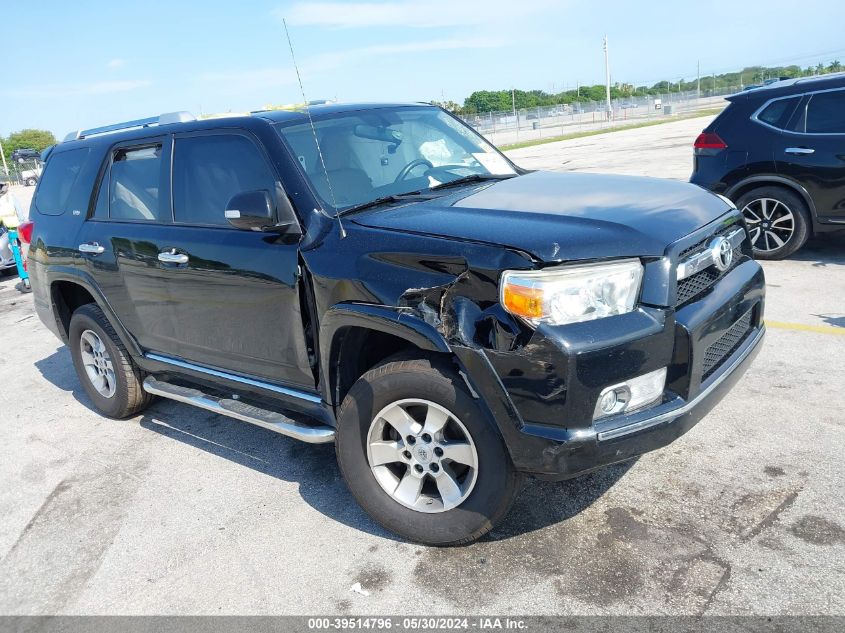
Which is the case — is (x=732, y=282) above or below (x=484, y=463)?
above

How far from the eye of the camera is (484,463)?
9.50 feet

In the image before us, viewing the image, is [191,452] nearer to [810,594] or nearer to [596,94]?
[810,594]

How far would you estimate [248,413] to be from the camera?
382cm

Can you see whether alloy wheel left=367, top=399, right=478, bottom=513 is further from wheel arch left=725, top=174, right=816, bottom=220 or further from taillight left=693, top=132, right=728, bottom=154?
taillight left=693, top=132, right=728, bottom=154

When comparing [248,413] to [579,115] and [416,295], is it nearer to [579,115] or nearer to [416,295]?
[416,295]

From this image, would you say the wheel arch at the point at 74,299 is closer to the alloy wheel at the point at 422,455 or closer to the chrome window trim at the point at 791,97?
the alloy wheel at the point at 422,455

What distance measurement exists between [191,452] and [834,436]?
3737 mm

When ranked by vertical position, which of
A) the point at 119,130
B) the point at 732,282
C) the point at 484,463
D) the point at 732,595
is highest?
the point at 119,130

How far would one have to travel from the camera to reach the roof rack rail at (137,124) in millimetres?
4352

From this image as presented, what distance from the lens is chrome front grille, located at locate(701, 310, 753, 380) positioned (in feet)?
9.77

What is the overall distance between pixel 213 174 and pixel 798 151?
5587 millimetres

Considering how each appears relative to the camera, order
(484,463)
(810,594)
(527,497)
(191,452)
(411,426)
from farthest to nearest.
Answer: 1. (191,452)
2. (527,497)
3. (411,426)
4. (484,463)
5. (810,594)

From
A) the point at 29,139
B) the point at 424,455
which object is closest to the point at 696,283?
the point at 424,455

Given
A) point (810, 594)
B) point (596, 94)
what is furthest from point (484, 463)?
point (596, 94)
